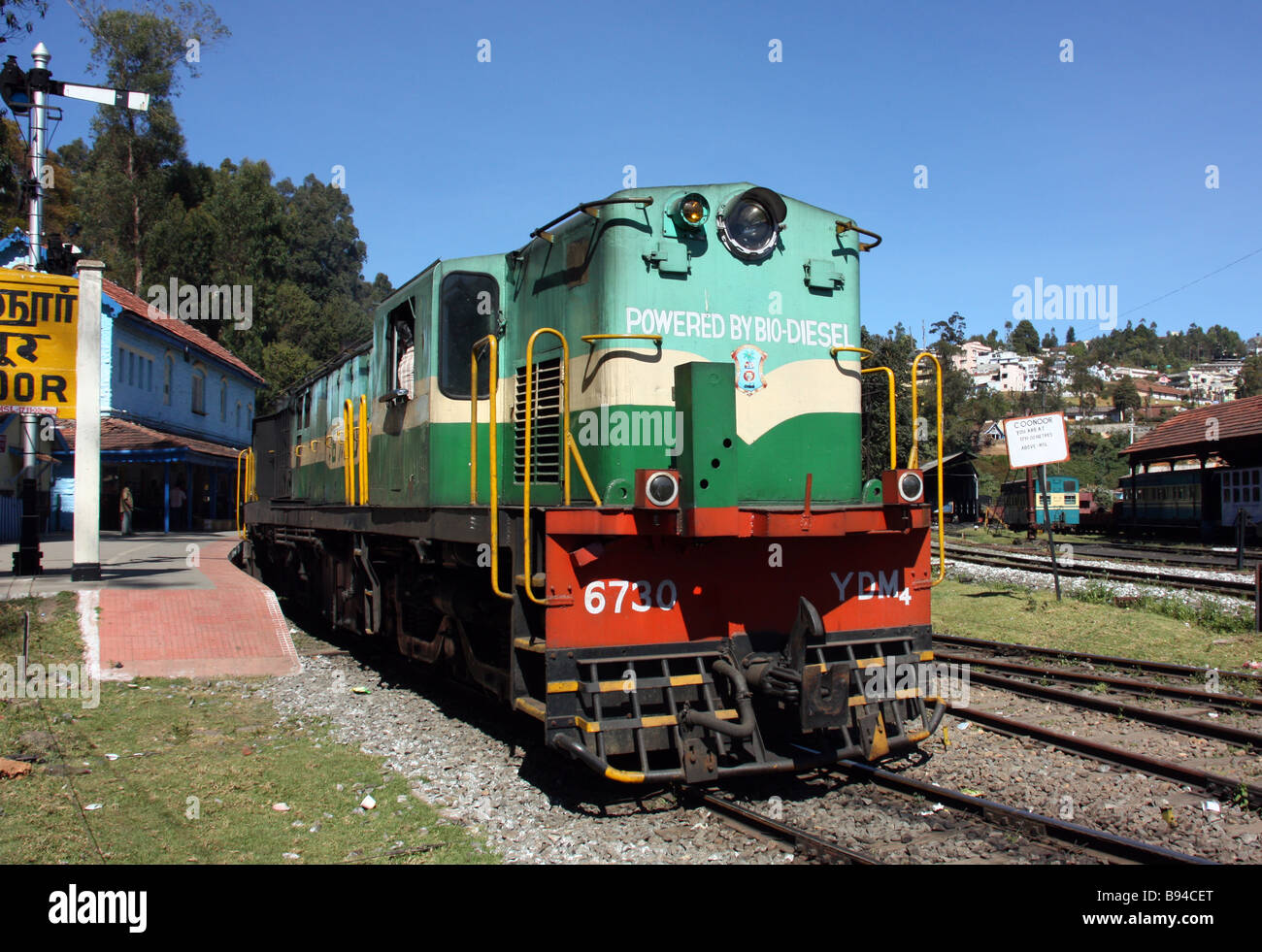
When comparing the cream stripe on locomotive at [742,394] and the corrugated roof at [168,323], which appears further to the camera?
the corrugated roof at [168,323]

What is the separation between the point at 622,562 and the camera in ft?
17.1

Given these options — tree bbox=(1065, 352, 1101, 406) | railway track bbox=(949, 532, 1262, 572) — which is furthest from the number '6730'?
tree bbox=(1065, 352, 1101, 406)

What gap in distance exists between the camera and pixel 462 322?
6656mm

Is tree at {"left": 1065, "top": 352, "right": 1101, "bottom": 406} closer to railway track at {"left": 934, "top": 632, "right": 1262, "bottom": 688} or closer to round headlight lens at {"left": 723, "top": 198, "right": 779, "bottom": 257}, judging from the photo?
railway track at {"left": 934, "top": 632, "right": 1262, "bottom": 688}

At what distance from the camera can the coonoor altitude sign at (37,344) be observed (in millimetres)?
11539

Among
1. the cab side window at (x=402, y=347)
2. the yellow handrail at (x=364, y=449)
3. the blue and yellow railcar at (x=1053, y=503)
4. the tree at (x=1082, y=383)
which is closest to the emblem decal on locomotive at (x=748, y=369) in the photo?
the cab side window at (x=402, y=347)

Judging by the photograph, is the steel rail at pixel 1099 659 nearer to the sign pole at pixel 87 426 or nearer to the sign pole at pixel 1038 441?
the sign pole at pixel 1038 441

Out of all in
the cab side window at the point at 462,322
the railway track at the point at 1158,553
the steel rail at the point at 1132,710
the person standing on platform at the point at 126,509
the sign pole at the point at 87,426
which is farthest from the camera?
the person standing on platform at the point at 126,509

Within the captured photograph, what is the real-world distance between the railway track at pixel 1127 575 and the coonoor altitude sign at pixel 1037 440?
3.37 meters

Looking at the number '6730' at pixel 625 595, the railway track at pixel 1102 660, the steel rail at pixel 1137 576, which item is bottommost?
the railway track at pixel 1102 660

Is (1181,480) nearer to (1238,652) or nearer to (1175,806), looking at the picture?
(1238,652)

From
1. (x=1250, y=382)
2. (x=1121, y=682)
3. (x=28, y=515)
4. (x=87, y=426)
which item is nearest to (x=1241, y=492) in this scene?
(x=1121, y=682)
